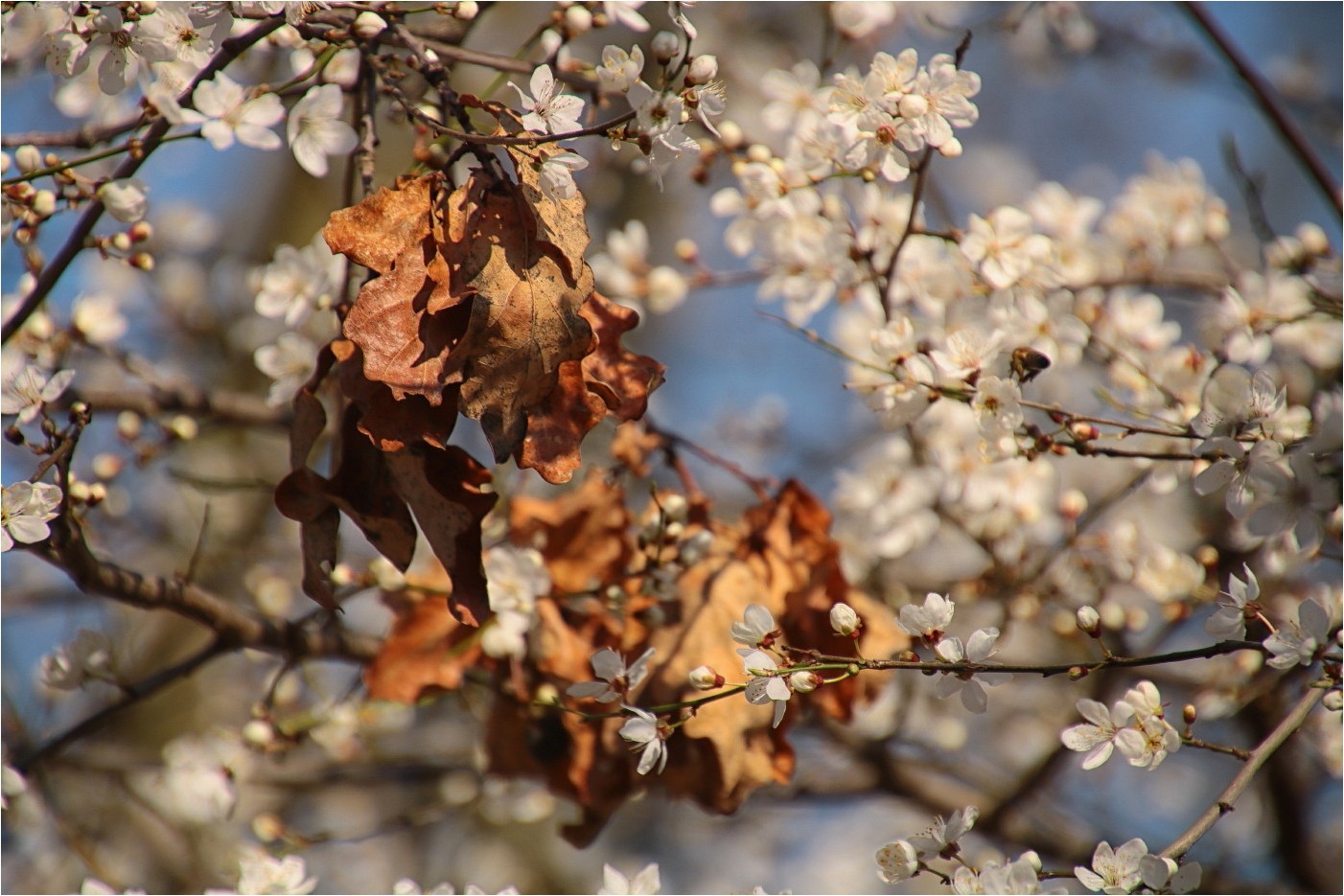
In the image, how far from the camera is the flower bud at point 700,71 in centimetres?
131

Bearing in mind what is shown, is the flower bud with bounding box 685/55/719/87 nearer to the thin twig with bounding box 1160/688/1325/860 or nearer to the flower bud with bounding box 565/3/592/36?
the flower bud with bounding box 565/3/592/36

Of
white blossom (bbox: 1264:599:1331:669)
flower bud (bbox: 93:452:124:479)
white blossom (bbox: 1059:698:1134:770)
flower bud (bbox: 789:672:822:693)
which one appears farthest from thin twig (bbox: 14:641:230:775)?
white blossom (bbox: 1264:599:1331:669)

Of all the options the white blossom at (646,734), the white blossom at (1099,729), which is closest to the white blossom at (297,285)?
the white blossom at (646,734)

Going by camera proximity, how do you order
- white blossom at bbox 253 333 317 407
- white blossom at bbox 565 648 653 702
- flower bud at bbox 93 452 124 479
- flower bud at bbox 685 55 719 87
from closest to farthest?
1. flower bud at bbox 685 55 719 87
2. white blossom at bbox 565 648 653 702
3. white blossom at bbox 253 333 317 407
4. flower bud at bbox 93 452 124 479

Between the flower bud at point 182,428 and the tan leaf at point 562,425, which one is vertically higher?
the tan leaf at point 562,425

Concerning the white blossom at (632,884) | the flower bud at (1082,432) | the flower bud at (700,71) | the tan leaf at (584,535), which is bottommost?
the white blossom at (632,884)

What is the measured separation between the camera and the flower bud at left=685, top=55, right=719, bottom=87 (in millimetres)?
1309

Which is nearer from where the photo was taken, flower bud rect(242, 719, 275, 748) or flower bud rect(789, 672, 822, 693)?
flower bud rect(789, 672, 822, 693)

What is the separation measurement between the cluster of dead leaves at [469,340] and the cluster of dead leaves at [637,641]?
0.36 meters

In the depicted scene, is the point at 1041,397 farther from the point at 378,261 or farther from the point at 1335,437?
the point at 378,261

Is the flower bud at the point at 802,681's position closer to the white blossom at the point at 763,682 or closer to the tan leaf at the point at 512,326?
the white blossom at the point at 763,682

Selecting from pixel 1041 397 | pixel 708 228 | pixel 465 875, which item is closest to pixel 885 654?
pixel 1041 397

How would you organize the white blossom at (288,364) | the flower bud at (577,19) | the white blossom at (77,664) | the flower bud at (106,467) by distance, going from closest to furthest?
1. the flower bud at (577,19)
2. the white blossom at (288,364)
3. the white blossom at (77,664)
4. the flower bud at (106,467)

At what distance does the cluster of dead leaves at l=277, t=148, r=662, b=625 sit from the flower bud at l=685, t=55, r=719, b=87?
21 centimetres
